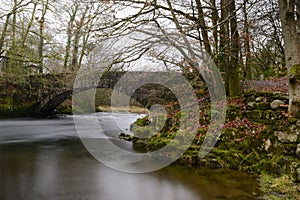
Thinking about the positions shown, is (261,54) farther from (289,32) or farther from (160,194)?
(160,194)

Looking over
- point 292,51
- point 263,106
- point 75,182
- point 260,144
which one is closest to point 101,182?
point 75,182

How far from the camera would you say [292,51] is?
545 centimetres

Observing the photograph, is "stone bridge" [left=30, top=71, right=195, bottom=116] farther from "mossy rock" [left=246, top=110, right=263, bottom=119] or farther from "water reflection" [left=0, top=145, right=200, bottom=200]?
"mossy rock" [left=246, top=110, right=263, bottom=119]

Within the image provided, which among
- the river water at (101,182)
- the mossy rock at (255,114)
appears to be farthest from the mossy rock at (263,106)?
the river water at (101,182)

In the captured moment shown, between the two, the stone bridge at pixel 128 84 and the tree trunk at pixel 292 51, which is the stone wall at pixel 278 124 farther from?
the stone bridge at pixel 128 84

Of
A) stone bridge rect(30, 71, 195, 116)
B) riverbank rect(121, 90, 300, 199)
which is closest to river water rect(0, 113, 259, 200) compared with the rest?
riverbank rect(121, 90, 300, 199)

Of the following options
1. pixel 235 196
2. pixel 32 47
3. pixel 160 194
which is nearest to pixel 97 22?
pixel 160 194

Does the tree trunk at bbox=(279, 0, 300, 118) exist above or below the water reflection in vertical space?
above

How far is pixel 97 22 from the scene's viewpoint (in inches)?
230

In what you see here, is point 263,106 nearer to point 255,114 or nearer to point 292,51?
point 255,114

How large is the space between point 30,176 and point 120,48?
314 cm

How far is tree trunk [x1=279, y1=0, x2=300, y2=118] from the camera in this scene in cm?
520

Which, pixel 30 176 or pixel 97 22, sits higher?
pixel 97 22

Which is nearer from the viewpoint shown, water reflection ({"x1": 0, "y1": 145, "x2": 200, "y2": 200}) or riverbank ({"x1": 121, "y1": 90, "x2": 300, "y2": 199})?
water reflection ({"x1": 0, "y1": 145, "x2": 200, "y2": 200})
